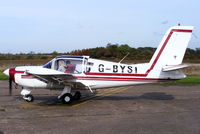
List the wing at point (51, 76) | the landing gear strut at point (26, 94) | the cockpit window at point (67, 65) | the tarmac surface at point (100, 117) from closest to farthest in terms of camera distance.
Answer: the tarmac surface at point (100, 117), the wing at point (51, 76), the cockpit window at point (67, 65), the landing gear strut at point (26, 94)

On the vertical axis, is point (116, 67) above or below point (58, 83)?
above

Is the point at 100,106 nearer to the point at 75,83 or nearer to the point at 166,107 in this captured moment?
the point at 75,83

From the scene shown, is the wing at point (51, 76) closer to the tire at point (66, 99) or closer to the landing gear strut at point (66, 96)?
the landing gear strut at point (66, 96)

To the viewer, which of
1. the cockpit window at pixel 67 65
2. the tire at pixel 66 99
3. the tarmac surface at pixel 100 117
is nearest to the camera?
the tarmac surface at pixel 100 117

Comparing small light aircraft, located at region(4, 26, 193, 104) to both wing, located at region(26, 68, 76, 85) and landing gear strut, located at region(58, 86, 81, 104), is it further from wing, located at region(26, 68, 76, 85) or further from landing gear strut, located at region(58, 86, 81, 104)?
wing, located at region(26, 68, 76, 85)

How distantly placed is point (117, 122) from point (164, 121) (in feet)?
4.91

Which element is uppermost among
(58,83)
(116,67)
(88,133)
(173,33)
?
(173,33)

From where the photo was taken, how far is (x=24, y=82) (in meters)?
10.5

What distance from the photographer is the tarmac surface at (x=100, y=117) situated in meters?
6.57

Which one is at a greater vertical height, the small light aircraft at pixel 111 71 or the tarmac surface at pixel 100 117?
the small light aircraft at pixel 111 71

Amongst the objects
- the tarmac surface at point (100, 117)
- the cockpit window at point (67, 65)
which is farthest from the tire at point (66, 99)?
the cockpit window at point (67, 65)

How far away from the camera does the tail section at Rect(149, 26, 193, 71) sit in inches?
412

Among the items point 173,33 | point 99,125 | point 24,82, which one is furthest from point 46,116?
point 173,33

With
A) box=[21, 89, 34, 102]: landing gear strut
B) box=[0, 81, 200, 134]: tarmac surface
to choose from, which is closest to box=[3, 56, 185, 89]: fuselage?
box=[21, 89, 34, 102]: landing gear strut
